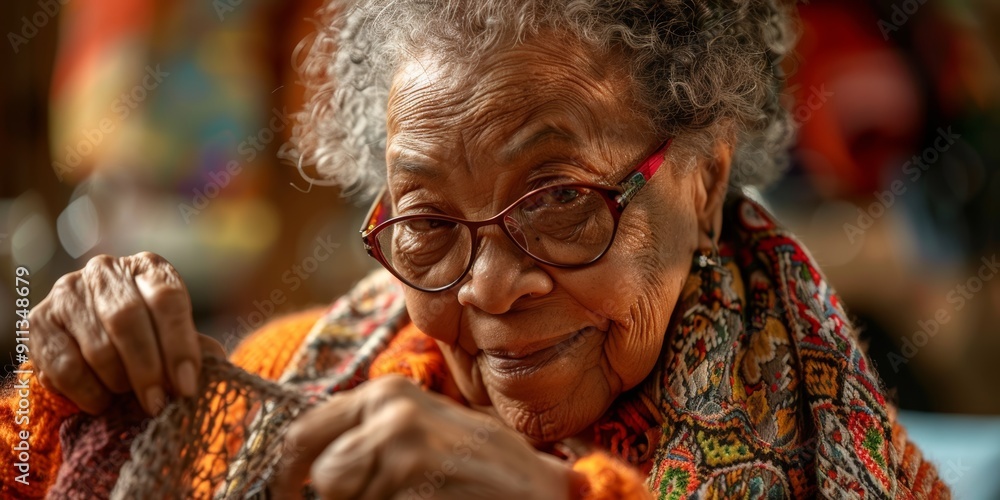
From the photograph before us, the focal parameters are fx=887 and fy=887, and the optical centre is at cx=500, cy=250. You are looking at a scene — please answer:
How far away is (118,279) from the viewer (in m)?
1.20

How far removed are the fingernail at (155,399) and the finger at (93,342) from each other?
6 cm

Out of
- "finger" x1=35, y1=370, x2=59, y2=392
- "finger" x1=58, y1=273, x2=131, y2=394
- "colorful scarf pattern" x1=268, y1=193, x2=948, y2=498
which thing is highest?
"finger" x1=58, y1=273, x2=131, y2=394

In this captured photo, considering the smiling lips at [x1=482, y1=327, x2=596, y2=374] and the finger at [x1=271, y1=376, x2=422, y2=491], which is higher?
the finger at [x1=271, y1=376, x2=422, y2=491]

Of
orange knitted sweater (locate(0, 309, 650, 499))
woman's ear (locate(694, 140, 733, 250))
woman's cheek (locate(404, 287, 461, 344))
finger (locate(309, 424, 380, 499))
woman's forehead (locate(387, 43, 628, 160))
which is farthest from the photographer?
woman's ear (locate(694, 140, 733, 250))

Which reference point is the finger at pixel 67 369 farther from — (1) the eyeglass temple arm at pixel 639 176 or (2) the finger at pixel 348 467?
(1) the eyeglass temple arm at pixel 639 176

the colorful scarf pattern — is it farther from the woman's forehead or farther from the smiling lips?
the woman's forehead

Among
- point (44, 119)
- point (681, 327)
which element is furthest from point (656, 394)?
point (44, 119)

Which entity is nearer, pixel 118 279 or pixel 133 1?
pixel 118 279

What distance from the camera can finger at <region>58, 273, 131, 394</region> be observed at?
1.14 m

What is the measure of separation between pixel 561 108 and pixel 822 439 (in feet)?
2.24

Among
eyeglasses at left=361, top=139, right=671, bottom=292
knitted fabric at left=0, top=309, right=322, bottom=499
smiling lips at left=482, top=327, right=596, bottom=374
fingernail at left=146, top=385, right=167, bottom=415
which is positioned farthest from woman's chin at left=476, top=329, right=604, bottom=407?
fingernail at left=146, top=385, right=167, bottom=415

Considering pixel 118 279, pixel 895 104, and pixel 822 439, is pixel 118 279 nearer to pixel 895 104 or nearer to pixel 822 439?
pixel 822 439

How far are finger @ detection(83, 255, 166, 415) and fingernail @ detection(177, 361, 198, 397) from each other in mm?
26

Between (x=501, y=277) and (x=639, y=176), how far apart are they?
0.91 feet
